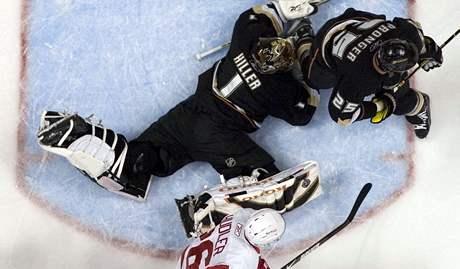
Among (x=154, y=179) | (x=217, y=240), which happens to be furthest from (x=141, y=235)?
(x=217, y=240)

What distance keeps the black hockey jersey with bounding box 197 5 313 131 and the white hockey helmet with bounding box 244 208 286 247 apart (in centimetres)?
57

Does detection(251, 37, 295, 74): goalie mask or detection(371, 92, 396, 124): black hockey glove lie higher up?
detection(251, 37, 295, 74): goalie mask

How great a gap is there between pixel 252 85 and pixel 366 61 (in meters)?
0.55

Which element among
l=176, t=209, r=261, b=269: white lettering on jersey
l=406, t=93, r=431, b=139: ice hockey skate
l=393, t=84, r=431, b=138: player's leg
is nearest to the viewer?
l=176, t=209, r=261, b=269: white lettering on jersey

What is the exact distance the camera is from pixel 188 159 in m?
2.89

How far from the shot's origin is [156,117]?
2969mm

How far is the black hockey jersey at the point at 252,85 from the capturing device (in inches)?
104

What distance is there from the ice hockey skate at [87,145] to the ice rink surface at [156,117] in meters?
0.22

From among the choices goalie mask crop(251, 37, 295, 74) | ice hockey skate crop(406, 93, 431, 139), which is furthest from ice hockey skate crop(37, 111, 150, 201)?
ice hockey skate crop(406, 93, 431, 139)

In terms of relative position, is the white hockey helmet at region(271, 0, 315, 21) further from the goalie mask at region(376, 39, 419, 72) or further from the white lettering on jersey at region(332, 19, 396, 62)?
the goalie mask at region(376, 39, 419, 72)

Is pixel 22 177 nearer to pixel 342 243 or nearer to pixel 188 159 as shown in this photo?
pixel 188 159

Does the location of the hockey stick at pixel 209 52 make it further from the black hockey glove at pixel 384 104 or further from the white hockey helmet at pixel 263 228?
the white hockey helmet at pixel 263 228

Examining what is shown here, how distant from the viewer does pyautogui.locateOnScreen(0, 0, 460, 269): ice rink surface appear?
293 cm

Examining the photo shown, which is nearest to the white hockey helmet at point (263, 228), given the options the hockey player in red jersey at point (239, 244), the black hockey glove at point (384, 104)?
the hockey player in red jersey at point (239, 244)
